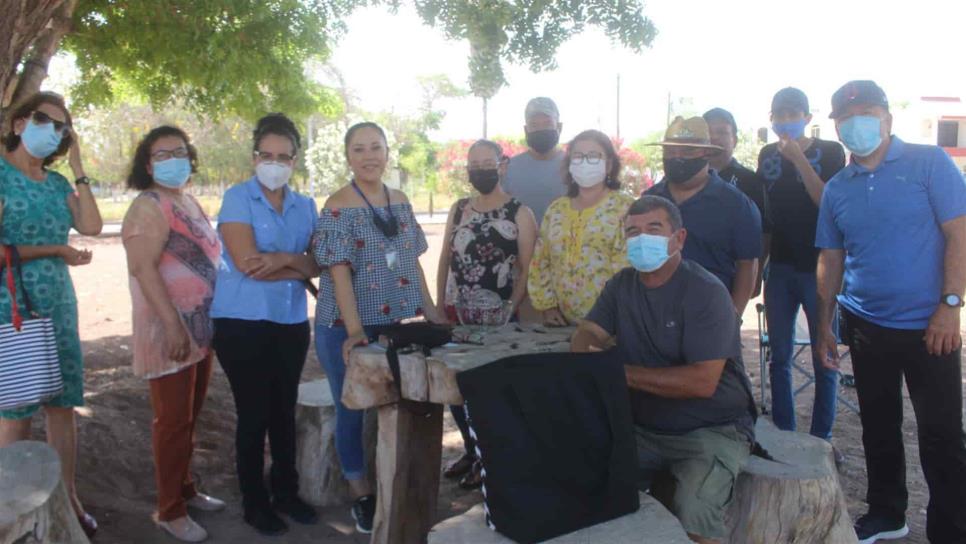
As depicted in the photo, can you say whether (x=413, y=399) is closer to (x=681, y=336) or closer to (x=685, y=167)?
(x=681, y=336)

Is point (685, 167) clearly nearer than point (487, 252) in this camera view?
Yes

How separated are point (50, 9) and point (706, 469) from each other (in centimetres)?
439

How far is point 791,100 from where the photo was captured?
15.6 feet

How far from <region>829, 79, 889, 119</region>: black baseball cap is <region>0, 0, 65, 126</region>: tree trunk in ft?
14.2

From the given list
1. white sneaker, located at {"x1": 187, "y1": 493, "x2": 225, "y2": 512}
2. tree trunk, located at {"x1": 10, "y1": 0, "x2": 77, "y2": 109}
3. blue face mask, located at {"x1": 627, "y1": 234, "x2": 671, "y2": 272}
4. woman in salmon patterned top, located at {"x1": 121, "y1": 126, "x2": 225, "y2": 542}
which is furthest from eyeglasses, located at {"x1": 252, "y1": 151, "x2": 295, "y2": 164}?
tree trunk, located at {"x1": 10, "y1": 0, "x2": 77, "y2": 109}

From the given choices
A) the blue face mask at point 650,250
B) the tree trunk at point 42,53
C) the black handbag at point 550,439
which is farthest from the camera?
the tree trunk at point 42,53

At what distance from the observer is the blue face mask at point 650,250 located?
10.5ft

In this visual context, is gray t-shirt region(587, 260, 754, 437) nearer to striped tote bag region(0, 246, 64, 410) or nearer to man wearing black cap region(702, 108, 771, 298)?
man wearing black cap region(702, 108, 771, 298)

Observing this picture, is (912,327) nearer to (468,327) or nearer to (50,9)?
(468,327)

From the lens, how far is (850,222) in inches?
153

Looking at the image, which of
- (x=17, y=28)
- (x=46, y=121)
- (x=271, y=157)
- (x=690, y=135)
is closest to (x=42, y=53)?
(x=17, y=28)

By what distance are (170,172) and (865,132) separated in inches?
133

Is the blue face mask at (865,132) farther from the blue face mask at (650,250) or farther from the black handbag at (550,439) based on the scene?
the black handbag at (550,439)

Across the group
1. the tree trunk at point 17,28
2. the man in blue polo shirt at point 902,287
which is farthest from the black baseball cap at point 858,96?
the tree trunk at point 17,28
